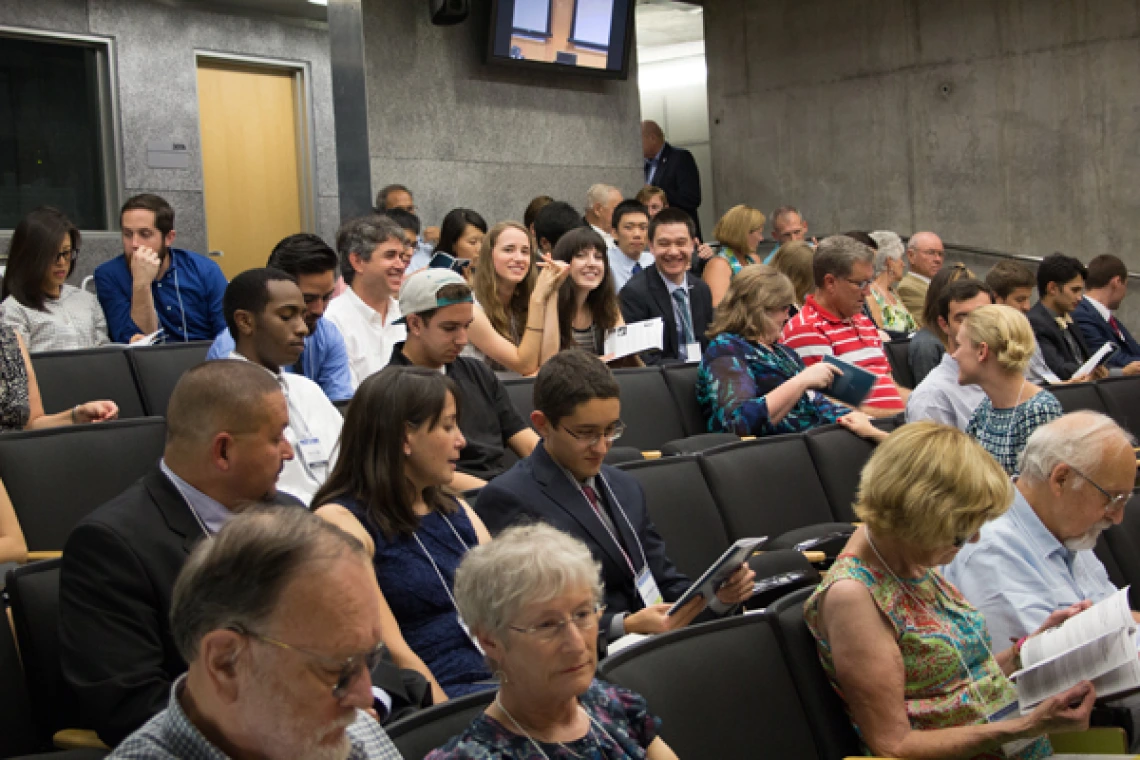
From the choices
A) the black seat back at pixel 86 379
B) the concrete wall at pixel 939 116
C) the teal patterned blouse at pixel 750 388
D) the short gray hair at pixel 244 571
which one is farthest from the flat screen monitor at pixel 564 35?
the short gray hair at pixel 244 571

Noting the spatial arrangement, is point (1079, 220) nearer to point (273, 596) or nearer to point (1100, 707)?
point (1100, 707)

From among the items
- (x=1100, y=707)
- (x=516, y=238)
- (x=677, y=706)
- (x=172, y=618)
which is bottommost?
(x=1100, y=707)

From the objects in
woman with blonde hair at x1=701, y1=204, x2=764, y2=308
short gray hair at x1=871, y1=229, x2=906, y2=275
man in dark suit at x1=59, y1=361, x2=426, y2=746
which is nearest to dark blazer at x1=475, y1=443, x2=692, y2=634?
man in dark suit at x1=59, y1=361, x2=426, y2=746

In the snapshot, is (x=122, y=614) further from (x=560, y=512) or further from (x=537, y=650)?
(x=560, y=512)

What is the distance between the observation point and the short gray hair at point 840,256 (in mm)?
5102

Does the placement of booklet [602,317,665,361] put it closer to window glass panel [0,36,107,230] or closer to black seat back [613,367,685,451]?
black seat back [613,367,685,451]

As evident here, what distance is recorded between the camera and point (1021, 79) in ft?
32.5

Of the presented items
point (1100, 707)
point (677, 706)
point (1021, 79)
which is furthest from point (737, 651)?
point (1021, 79)

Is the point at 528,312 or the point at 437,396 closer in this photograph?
the point at 437,396

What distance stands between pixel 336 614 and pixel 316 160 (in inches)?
348

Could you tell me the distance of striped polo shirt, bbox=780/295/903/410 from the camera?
206 inches

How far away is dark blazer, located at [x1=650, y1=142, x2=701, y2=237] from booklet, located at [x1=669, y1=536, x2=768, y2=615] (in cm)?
841

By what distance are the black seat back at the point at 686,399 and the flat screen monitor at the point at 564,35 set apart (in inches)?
177

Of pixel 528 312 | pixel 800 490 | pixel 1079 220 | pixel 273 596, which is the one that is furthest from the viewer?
pixel 1079 220
